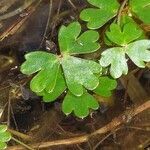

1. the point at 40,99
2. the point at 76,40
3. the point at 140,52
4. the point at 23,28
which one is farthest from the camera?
the point at 23,28

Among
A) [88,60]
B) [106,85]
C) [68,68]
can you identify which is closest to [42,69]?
[68,68]

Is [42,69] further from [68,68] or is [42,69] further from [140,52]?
[140,52]

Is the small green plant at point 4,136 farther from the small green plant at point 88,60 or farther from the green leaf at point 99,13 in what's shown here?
the green leaf at point 99,13

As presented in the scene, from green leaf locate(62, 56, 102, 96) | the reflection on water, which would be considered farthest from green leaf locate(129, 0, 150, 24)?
the reflection on water

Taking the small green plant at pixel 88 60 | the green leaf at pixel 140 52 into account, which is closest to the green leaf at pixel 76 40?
the small green plant at pixel 88 60

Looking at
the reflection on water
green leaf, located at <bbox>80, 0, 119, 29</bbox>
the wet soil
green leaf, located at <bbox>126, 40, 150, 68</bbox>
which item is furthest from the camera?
the reflection on water

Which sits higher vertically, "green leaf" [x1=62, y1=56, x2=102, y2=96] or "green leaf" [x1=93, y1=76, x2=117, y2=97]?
"green leaf" [x1=62, y1=56, x2=102, y2=96]

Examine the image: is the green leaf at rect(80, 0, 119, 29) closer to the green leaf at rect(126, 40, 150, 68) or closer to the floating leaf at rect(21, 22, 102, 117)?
the floating leaf at rect(21, 22, 102, 117)
